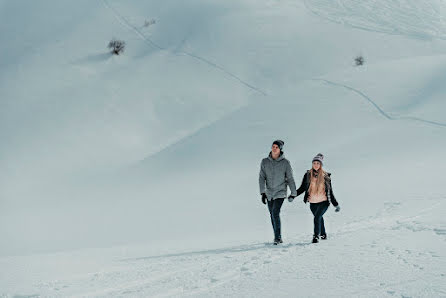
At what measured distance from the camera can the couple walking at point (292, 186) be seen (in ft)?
19.7

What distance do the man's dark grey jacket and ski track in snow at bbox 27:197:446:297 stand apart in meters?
0.64

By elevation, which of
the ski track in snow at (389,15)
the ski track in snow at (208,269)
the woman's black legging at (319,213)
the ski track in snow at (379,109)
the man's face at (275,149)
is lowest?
the ski track in snow at (208,269)

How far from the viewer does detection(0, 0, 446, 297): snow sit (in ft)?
15.8

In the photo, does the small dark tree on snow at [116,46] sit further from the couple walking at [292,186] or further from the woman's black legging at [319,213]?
the woman's black legging at [319,213]

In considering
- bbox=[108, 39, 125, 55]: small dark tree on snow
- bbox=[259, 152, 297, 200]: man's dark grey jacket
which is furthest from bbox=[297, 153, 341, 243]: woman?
bbox=[108, 39, 125, 55]: small dark tree on snow

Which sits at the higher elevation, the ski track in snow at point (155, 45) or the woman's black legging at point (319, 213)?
the ski track in snow at point (155, 45)

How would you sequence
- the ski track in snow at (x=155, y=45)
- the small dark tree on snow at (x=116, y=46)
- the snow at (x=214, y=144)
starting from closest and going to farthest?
the snow at (x=214, y=144) → the ski track in snow at (x=155, y=45) → the small dark tree on snow at (x=116, y=46)

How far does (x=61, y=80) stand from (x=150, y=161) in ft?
21.9

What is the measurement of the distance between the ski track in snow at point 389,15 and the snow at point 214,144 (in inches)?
4.5

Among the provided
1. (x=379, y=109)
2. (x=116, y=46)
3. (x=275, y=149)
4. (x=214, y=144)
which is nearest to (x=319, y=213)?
(x=275, y=149)

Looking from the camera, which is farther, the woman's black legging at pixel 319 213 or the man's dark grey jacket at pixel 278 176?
the man's dark grey jacket at pixel 278 176

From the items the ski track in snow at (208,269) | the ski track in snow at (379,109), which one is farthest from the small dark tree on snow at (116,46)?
the ski track in snow at (208,269)

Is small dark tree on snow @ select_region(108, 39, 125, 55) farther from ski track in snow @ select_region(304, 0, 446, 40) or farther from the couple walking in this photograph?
the couple walking

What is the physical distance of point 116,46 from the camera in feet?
63.2
